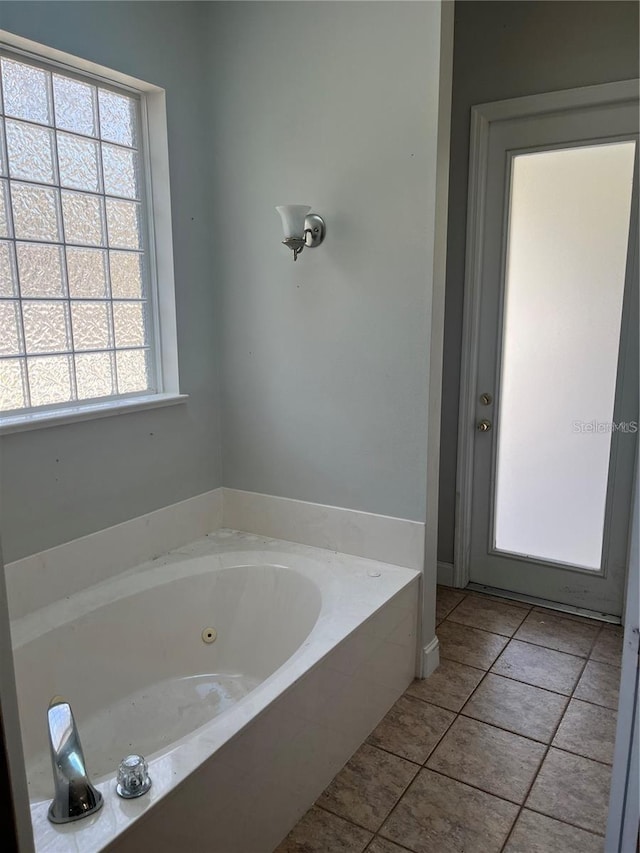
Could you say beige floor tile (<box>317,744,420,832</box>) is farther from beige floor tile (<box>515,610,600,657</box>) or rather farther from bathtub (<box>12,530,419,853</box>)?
beige floor tile (<box>515,610,600,657</box>)

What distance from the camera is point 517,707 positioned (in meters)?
2.29

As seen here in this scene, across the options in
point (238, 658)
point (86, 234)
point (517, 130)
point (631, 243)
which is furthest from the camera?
point (517, 130)

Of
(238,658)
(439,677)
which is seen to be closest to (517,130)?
(439,677)

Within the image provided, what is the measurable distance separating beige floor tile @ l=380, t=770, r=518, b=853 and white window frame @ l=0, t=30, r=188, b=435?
162 cm

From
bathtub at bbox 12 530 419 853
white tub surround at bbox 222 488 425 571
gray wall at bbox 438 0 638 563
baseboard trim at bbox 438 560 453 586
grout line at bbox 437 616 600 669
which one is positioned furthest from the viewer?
baseboard trim at bbox 438 560 453 586

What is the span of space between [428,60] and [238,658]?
224cm

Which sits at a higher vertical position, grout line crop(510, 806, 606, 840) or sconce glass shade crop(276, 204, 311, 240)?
sconce glass shade crop(276, 204, 311, 240)

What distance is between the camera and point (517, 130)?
278 cm

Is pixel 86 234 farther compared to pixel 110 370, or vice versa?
pixel 110 370

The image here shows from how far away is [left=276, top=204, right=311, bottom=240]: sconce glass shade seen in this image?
2.29 meters

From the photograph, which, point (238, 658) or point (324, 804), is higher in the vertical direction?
point (238, 658)

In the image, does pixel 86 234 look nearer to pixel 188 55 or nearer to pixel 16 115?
pixel 16 115

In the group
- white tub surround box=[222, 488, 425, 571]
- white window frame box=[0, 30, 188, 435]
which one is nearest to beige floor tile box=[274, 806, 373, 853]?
white tub surround box=[222, 488, 425, 571]

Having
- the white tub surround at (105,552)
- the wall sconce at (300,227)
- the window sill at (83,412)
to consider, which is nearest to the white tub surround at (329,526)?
the white tub surround at (105,552)
